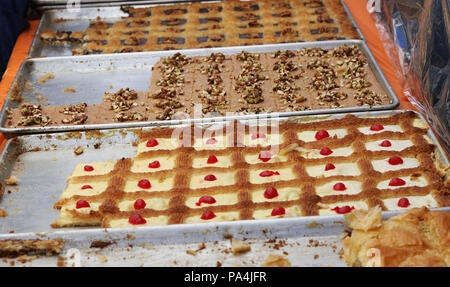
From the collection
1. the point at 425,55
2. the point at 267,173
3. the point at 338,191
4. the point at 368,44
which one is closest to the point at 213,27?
the point at 368,44

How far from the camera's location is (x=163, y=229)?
224cm

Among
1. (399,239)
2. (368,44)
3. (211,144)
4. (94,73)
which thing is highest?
(368,44)

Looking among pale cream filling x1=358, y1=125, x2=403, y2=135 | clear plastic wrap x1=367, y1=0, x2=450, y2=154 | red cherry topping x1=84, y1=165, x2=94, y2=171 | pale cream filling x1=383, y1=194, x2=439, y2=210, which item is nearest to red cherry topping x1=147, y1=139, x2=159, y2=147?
red cherry topping x1=84, y1=165, x2=94, y2=171

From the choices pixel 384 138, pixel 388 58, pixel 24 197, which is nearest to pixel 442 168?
pixel 384 138

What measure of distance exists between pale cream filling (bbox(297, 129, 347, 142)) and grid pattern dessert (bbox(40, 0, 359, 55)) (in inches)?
49.1

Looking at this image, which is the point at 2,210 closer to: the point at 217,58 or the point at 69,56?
the point at 69,56

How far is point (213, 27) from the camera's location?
13.7ft

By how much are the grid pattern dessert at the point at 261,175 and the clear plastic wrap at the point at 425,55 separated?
0.52 ft

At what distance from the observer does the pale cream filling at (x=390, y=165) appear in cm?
262

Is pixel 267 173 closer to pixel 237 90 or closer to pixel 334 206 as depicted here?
pixel 334 206

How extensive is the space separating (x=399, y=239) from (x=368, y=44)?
2.18 metres

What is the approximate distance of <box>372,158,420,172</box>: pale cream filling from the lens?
262 centimetres

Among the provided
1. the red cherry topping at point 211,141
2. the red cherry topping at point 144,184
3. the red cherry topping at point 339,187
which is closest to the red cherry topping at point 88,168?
the red cherry topping at point 144,184

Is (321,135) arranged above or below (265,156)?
above
